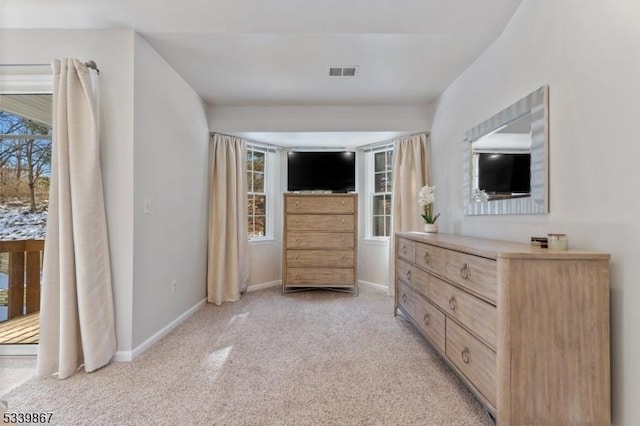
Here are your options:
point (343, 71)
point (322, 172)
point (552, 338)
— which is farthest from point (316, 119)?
point (552, 338)

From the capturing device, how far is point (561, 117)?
1.69m

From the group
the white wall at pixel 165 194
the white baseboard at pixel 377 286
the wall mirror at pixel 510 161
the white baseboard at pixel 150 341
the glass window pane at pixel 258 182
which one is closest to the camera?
the wall mirror at pixel 510 161

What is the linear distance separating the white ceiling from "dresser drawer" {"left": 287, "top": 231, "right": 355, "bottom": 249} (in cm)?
185

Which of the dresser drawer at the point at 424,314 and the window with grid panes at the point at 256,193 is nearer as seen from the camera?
the dresser drawer at the point at 424,314

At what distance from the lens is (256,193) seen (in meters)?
4.54

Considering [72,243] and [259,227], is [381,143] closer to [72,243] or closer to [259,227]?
[259,227]

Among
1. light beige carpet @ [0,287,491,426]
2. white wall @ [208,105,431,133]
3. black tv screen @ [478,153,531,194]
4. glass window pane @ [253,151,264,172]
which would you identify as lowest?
light beige carpet @ [0,287,491,426]

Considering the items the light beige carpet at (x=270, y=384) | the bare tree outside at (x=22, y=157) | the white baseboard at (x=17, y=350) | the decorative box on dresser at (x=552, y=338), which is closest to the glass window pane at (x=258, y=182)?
the light beige carpet at (x=270, y=384)

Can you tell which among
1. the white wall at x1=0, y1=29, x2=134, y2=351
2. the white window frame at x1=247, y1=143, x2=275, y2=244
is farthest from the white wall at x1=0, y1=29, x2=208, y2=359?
the white window frame at x1=247, y1=143, x2=275, y2=244

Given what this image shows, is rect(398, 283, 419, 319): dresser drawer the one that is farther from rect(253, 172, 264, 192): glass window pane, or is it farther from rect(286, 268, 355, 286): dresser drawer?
rect(253, 172, 264, 192): glass window pane

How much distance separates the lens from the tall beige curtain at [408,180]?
12.6ft

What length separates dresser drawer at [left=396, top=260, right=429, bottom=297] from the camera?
235 cm

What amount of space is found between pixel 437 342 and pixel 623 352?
3.15 feet

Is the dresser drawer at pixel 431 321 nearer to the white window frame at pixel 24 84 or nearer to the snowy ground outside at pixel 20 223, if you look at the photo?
the white window frame at pixel 24 84
